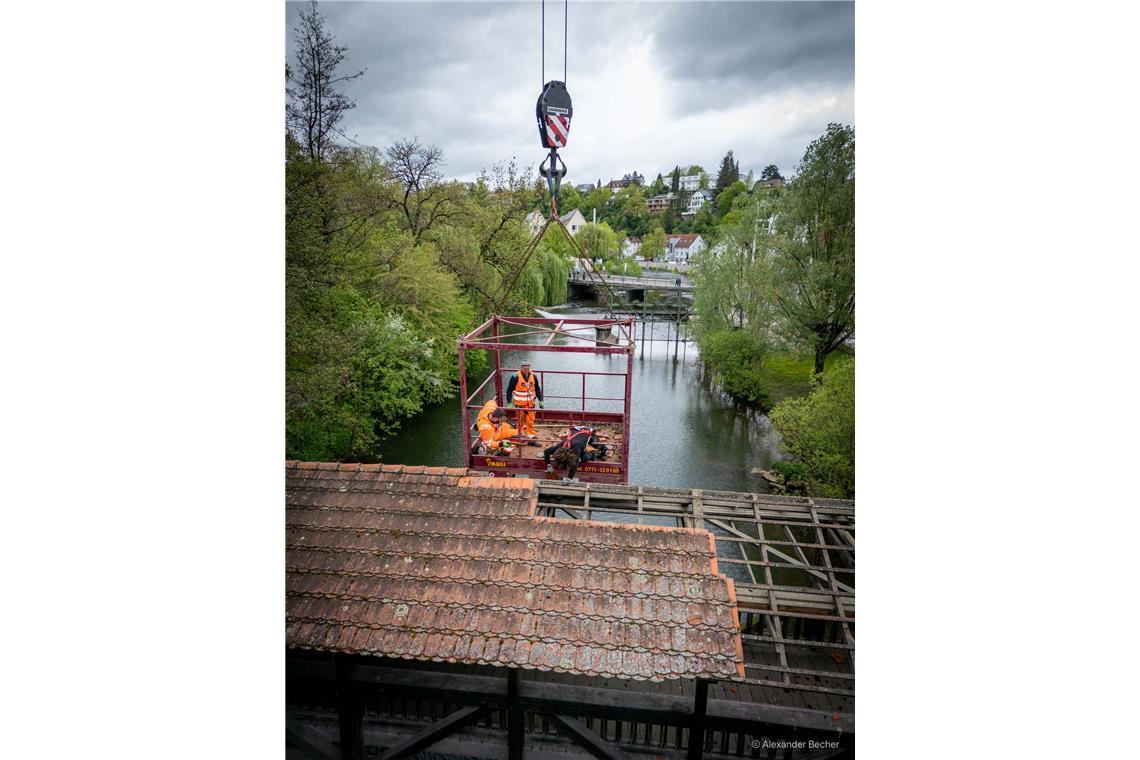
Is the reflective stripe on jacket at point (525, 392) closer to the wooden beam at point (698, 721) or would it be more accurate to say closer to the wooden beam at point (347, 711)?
the wooden beam at point (347, 711)

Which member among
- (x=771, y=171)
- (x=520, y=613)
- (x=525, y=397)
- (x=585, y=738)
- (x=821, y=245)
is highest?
(x=771, y=171)

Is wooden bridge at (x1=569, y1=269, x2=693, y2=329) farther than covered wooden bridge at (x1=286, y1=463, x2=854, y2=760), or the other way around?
wooden bridge at (x1=569, y1=269, x2=693, y2=329)

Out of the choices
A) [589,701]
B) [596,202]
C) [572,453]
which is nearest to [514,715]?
[589,701]

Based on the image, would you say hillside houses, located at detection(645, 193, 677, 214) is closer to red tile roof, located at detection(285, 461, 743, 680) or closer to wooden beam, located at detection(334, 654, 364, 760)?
red tile roof, located at detection(285, 461, 743, 680)

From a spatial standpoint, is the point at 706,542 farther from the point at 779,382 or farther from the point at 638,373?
the point at 638,373

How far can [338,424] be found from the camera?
17.7 ft

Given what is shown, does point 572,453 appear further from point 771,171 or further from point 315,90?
point 315,90

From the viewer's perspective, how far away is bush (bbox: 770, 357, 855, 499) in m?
3.32

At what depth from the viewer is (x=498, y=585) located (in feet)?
6.84

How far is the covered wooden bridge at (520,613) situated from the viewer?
194 cm

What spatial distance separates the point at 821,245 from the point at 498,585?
2.56 metres

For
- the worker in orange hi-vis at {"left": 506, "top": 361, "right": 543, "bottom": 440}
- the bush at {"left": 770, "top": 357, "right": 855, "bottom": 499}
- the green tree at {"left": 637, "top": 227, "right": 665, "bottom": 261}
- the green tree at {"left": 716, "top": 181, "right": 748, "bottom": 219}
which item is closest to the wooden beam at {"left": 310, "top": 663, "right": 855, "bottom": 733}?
the bush at {"left": 770, "top": 357, "right": 855, "bottom": 499}

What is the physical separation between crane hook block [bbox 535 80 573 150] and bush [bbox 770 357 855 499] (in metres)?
1.91
